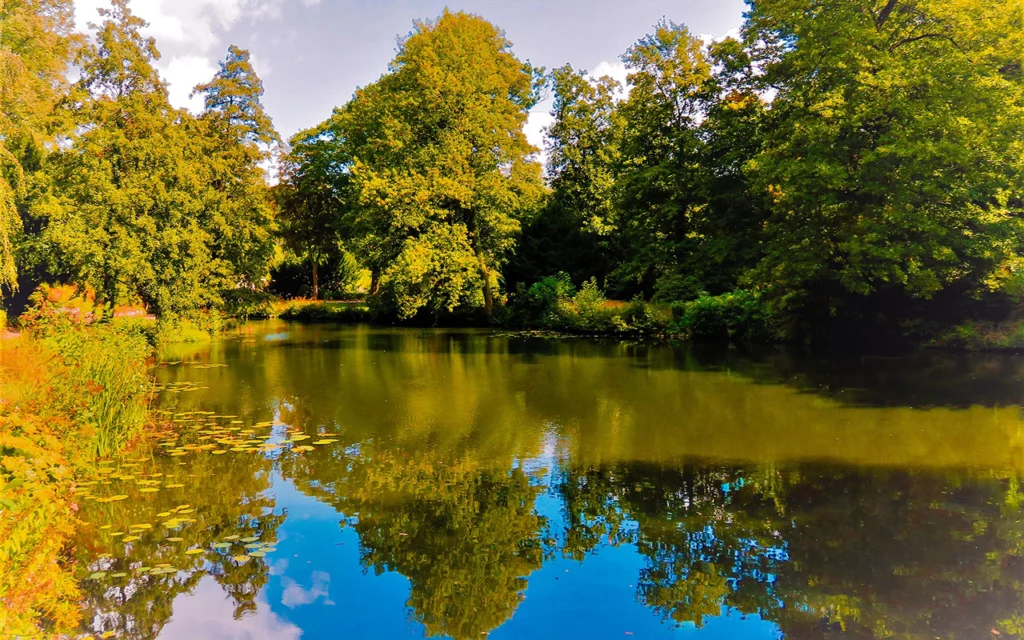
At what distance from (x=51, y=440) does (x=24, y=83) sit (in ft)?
44.1

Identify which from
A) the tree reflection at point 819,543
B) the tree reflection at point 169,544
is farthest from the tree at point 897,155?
the tree reflection at point 169,544

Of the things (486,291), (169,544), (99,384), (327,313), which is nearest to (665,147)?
(486,291)

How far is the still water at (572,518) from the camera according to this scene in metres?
5.05

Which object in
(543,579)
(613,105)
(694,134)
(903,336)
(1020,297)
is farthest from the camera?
(613,105)

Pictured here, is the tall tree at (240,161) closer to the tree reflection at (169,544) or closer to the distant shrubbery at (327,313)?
the distant shrubbery at (327,313)

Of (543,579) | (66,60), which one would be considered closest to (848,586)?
(543,579)

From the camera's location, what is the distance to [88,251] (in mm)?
21172

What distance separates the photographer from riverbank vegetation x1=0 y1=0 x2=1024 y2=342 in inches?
692

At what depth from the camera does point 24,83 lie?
570 inches

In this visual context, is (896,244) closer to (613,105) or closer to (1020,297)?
(1020,297)

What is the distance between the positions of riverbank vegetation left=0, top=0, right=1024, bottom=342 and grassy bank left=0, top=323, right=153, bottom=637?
14.3 ft

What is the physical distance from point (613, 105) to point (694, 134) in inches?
414

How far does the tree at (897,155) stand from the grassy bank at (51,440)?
17.8 metres

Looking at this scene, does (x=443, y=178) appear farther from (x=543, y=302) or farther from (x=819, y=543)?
(x=819, y=543)
